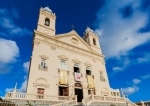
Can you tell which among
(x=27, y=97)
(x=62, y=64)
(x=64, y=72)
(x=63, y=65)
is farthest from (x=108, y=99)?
(x=27, y=97)

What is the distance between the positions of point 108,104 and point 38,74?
966 cm

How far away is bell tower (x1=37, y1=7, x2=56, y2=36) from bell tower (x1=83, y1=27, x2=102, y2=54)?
884 cm

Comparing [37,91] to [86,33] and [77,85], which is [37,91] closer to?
[77,85]

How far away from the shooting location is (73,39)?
83.0ft

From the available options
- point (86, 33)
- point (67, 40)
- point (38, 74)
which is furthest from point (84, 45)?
point (38, 74)

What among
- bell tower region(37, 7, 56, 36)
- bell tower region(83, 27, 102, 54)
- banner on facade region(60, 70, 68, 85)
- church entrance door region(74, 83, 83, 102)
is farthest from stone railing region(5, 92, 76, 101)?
bell tower region(83, 27, 102, 54)

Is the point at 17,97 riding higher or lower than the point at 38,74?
lower

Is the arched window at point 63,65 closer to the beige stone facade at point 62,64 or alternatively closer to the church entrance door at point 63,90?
the beige stone facade at point 62,64

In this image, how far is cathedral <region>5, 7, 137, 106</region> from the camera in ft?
52.3

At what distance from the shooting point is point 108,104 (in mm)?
15922

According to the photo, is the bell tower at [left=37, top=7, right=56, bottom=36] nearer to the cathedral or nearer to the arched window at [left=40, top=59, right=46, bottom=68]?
the cathedral

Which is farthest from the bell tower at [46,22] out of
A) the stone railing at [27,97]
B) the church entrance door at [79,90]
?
the stone railing at [27,97]

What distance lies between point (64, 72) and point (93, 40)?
13.2m

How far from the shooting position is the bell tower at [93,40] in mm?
28472
